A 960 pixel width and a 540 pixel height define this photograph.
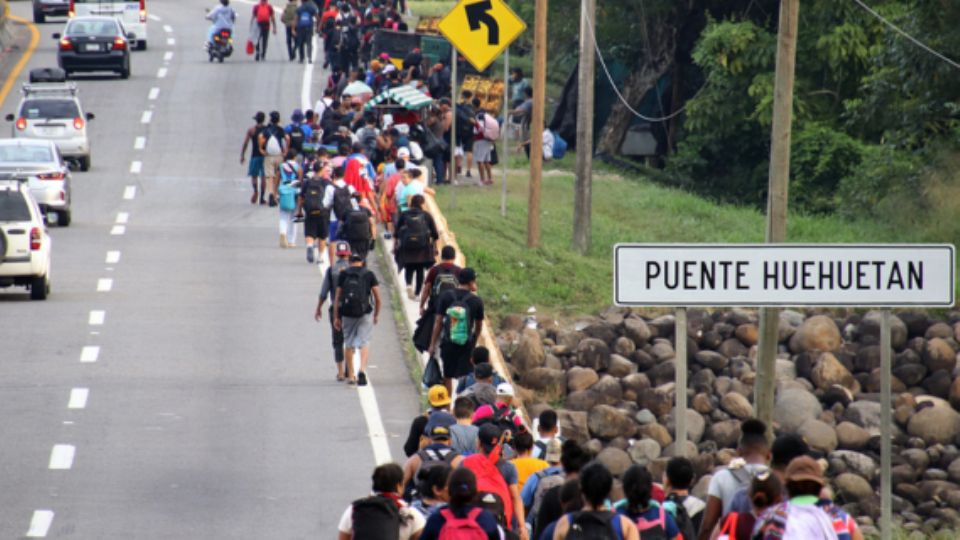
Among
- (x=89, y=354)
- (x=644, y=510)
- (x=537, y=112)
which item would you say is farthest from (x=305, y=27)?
(x=644, y=510)

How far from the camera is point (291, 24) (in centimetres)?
5331

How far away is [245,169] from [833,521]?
1261 inches

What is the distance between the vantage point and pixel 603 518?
9367 mm

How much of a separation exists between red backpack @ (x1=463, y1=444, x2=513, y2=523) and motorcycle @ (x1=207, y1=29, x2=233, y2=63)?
43978 millimetres

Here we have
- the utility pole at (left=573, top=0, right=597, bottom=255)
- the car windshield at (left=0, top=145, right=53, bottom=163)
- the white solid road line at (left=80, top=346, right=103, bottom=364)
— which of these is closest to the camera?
the white solid road line at (left=80, top=346, right=103, bottom=364)

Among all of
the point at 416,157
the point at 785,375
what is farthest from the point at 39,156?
the point at 785,375

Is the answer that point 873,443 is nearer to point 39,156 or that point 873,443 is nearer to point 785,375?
point 785,375

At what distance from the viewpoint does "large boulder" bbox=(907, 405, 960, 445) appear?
80.9ft

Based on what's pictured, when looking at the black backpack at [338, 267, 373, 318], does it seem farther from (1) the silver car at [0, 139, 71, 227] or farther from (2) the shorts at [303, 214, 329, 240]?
(1) the silver car at [0, 139, 71, 227]

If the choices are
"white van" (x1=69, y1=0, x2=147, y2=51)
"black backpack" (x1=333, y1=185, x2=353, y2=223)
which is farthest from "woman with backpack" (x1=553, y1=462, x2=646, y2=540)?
"white van" (x1=69, y1=0, x2=147, y2=51)

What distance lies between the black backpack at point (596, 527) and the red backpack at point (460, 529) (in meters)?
0.67

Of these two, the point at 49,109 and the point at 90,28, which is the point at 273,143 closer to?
the point at 49,109

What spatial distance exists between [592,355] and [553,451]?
14.2 meters

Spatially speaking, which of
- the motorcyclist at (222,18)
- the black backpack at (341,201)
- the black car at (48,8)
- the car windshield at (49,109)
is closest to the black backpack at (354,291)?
the black backpack at (341,201)
